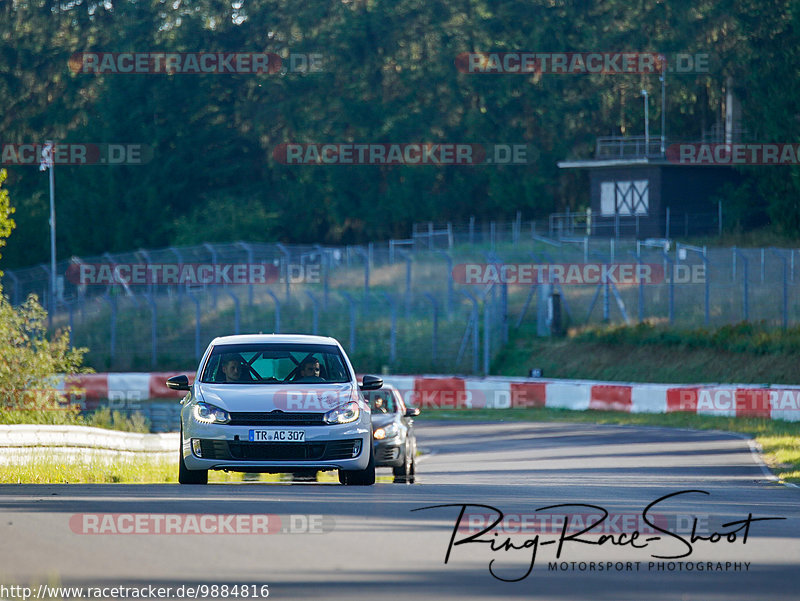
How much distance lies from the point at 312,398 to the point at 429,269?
37057 mm

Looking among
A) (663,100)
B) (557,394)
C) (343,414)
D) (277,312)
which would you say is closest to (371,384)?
(343,414)

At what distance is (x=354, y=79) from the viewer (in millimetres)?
77812

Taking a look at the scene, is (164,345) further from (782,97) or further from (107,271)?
(782,97)

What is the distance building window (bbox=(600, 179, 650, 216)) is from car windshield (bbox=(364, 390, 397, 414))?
4218 cm

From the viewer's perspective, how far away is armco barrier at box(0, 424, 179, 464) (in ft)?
47.6

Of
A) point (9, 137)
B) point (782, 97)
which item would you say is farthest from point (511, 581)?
point (9, 137)

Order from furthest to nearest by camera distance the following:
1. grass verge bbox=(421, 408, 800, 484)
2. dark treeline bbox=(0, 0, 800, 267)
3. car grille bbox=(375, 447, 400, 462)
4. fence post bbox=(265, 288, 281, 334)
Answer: dark treeline bbox=(0, 0, 800, 267) → fence post bbox=(265, 288, 281, 334) → grass verge bbox=(421, 408, 800, 484) → car grille bbox=(375, 447, 400, 462)

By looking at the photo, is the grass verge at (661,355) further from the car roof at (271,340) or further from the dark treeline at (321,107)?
the dark treeline at (321,107)

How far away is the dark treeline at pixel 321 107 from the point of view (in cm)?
6956

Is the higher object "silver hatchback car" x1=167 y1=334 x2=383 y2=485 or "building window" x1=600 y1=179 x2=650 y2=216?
"building window" x1=600 y1=179 x2=650 y2=216

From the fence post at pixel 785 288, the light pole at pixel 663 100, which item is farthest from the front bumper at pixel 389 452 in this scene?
the light pole at pixel 663 100

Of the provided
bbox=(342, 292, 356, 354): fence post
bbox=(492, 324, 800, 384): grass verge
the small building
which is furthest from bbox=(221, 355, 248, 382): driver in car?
the small building

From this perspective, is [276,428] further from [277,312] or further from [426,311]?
[426,311]

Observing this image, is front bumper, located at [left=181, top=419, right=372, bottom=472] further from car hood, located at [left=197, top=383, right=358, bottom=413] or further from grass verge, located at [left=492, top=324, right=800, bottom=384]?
grass verge, located at [left=492, top=324, right=800, bottom=384]
